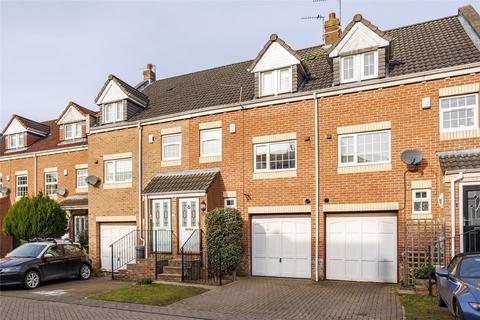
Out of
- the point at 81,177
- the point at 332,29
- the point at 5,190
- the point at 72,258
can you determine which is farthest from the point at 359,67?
the point at 5,190

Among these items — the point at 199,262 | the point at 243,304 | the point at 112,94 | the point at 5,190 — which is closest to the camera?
the point at 243,304

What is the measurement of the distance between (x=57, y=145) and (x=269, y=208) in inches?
571

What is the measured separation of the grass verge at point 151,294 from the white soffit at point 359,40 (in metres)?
9.21

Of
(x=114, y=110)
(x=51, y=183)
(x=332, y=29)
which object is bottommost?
(x=51, y=183)

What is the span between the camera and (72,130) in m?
24.2

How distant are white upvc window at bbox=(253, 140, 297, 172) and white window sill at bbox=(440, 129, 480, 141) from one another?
481cm

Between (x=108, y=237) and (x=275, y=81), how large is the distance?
1014cm

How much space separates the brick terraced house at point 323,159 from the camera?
12.9 m

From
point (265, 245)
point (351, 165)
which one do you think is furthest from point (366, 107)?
point (265, 245)

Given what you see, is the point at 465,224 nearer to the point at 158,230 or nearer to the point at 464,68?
the point at 464,68

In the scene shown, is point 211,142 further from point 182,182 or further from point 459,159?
point 459,159

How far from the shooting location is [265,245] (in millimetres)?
15766

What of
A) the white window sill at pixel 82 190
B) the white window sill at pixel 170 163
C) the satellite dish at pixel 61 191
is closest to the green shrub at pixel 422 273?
the white window sill at pixel 170 163

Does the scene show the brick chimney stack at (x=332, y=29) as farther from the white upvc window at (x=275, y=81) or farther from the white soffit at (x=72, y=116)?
the white soffit at (x=72, y=116)
